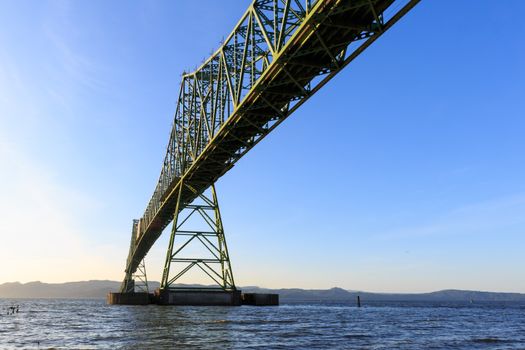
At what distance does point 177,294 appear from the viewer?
47.0 meters

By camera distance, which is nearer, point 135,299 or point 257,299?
point 257,299

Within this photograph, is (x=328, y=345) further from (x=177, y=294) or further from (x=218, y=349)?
(x=177, y=294)

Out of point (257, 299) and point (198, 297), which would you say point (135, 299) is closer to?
point (198, 297)

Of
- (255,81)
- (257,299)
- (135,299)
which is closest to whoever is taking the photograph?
(255,81)

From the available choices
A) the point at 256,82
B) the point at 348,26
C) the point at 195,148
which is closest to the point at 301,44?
the point at 348,26

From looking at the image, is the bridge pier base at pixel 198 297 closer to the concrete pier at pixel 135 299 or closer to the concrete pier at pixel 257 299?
the concrete pier at pixel 257 299

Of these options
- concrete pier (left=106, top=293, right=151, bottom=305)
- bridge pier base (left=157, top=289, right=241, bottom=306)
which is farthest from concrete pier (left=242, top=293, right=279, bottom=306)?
concrete pier (left=106, top=293, right=151, bottom=305)

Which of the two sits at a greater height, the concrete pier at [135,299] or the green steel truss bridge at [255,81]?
the green steel truss bridge at [255,81]

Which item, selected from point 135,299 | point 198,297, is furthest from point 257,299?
point 135,299

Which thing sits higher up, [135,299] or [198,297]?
[135,299]

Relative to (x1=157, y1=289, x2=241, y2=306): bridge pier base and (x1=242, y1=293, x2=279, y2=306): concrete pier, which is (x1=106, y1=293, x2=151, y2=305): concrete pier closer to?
(x1=157, y1=289, x2=241, y2=306): bridge pier base

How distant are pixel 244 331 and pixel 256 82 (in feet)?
48.6

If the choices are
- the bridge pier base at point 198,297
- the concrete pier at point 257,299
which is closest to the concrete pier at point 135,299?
the bridge pier base at point 198,297

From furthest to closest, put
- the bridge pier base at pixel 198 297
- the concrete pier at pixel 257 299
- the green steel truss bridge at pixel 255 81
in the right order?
the concrete pier at pixel 257 299
the bridge pier base at pixel 198 297
the green steel truss bridge at pixel 255 81
